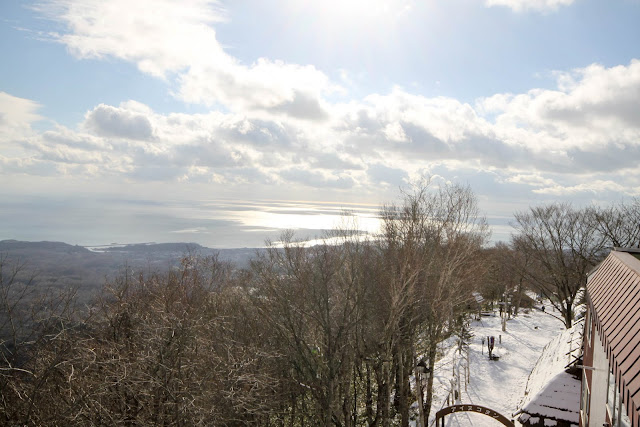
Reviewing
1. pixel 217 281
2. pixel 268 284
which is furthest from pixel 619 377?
pixel 217 281

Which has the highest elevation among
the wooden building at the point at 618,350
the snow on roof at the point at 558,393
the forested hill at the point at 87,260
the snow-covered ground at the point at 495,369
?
the wooden building at the point at 618,350

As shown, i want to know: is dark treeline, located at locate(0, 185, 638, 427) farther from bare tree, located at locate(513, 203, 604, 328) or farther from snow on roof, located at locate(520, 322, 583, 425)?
bare tree, located at locate(513, 203, 604, 328)

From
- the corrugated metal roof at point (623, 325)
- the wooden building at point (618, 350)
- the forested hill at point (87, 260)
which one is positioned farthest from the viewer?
the forested hill at point (87, 260)

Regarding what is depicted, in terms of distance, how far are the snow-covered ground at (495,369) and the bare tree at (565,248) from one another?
3.15m

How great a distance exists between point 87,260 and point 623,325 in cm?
6238

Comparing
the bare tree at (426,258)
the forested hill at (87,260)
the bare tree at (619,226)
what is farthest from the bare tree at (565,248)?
the forested hill at (87,260)

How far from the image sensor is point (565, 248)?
39594 mm

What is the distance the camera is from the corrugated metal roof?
4.18 metres

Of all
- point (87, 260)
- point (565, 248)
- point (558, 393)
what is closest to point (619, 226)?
point (565, 248)

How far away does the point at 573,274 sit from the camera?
3497cm

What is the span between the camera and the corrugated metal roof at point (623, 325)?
165 inches

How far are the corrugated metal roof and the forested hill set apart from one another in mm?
24381

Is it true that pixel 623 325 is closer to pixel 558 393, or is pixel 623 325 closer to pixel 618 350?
pixel 618 350

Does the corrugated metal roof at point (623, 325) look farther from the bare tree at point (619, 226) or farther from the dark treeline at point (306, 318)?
the bare tree at point (619, 226)
